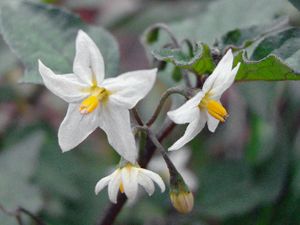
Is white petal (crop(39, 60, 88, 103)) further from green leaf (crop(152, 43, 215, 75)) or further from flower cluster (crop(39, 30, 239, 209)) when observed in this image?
green leaf (crop(152, 43, 215, 75))

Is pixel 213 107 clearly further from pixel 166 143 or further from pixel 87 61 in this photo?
pixel 166 143

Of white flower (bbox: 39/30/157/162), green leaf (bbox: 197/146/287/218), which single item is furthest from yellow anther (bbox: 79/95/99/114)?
green leaf (bbox: 197/146/287/218)

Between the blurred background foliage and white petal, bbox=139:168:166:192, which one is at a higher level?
white petal, bbox=139:168:166:192

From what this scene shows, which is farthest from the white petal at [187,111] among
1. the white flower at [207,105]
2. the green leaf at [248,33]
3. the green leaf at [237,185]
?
the green leaf at [237,185]

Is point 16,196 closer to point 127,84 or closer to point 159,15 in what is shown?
point 127,84

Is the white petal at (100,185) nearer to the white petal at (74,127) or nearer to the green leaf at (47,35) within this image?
the white petal at (74,127)

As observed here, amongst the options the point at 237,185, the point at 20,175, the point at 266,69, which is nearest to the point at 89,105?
the point at 266,69

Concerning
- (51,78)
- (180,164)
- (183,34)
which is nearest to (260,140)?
(180,164)
